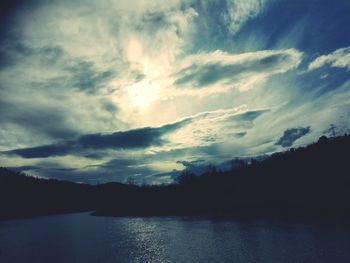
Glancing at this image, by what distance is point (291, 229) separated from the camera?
85938mm

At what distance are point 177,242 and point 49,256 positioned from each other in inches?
1438

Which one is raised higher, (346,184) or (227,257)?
(346,184)

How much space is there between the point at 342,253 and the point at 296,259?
9174 millimetres

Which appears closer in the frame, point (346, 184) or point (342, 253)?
point (342, 253)

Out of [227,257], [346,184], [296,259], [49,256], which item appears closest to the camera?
[296,259]

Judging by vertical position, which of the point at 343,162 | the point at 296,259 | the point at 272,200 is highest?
the point at 343,162

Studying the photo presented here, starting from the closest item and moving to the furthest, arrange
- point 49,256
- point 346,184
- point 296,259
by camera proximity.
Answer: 1. point 296,259
2. point 49,256
3. point 346,184

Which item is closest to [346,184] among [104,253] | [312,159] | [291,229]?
[312,159]

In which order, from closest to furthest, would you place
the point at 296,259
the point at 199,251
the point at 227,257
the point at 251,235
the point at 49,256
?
the point at 296,259
the point at 227,257
the point at 199,251
the point at 49,256
the point at 251,235

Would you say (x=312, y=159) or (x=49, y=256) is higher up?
(x=312, y=159)

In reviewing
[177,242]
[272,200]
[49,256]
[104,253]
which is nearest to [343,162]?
[272,200]

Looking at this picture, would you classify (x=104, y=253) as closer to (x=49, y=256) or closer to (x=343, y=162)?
(x=49, y=256)

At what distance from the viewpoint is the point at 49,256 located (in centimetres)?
7350

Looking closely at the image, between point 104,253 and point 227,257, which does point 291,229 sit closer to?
point 227,257
